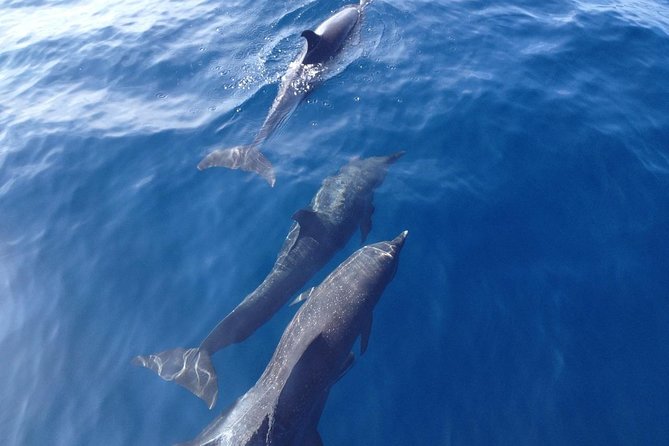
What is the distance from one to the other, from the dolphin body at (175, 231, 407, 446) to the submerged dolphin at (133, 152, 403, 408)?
0.76m

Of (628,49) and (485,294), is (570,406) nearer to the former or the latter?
(485,294)

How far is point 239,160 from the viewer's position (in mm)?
12047

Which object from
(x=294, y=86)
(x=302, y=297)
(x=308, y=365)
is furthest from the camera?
(x=294, y=86)

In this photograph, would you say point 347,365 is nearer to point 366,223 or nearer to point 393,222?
point 366,223

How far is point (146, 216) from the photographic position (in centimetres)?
1115

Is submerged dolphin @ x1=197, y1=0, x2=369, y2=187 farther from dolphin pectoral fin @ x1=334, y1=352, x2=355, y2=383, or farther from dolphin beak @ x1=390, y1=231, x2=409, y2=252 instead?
dolphin pectoral fin @ x1=334, y1=352, x2=355, y2=383

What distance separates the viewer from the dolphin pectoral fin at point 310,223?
31.6 feet

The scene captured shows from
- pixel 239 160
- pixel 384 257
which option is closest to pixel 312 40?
pixel 239 160

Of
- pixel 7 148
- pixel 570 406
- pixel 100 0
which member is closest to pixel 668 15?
pixel 570 406

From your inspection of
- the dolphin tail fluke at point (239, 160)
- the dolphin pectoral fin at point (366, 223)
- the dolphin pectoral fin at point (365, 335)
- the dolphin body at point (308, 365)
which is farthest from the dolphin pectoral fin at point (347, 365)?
the dolphin tail fluke at point (239, 160)

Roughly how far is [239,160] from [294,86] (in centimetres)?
333

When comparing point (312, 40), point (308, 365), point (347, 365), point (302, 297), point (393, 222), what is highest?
point (312, 40)

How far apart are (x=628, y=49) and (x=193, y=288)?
15.7 meters

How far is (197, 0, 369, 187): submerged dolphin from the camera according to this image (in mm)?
12039
